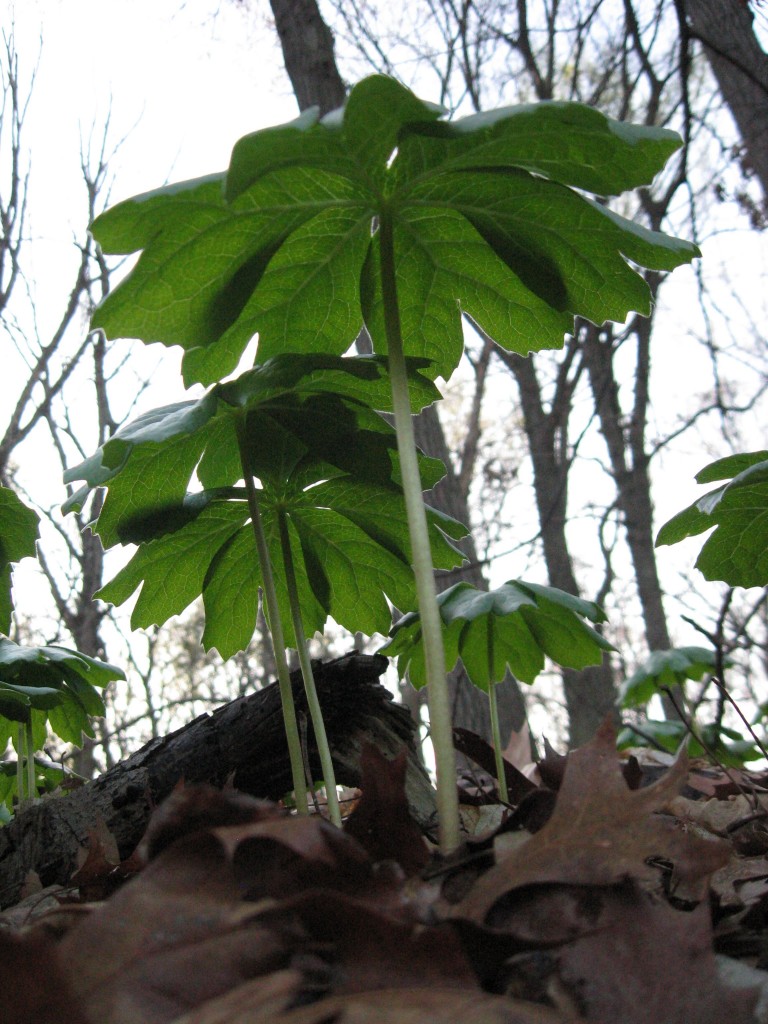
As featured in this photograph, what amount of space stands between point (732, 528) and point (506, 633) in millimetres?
447

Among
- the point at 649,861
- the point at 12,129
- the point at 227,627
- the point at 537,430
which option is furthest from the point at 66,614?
the point at 649,861

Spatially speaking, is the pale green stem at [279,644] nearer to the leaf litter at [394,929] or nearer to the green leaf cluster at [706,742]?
the leaf litter at [394,929]

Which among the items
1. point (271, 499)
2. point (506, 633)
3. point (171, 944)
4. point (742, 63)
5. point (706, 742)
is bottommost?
point (706, 742)

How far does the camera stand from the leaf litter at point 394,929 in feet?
1.52

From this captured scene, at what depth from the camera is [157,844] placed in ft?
2.18

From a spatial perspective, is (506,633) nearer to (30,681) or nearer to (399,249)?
(399,249)

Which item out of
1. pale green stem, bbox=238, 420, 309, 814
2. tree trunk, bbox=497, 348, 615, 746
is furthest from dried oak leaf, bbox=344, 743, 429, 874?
tree trunk, bbox=497, 348, 615, 746

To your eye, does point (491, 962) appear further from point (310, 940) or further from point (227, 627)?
point (227, 627)

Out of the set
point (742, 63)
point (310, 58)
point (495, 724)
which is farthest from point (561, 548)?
point (495, 724)

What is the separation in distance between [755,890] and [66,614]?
175 inches

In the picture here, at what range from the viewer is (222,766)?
A: 4.20 feet

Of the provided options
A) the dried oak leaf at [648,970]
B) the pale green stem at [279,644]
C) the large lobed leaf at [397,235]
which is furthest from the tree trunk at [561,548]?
the dried oak leaf at [648,970]

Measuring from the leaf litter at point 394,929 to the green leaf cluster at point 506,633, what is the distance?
60 centimetres

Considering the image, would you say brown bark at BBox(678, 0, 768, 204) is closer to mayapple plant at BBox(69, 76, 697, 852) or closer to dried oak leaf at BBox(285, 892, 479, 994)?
mayapple plant at BBox(69, 76, 697, 852)
